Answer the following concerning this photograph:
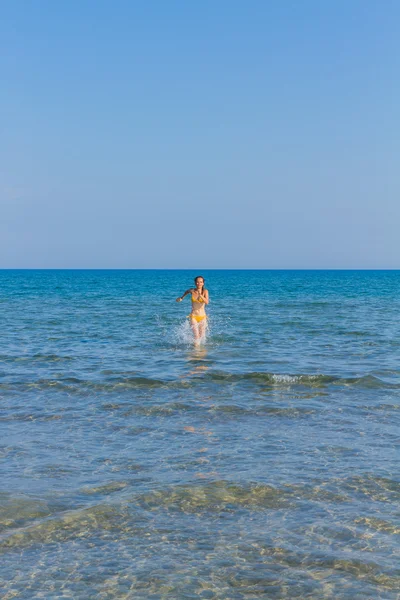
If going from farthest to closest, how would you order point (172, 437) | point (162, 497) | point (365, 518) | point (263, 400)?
point (263, 400)
point (172, 437)
point (162, 497)
point (365, 518)

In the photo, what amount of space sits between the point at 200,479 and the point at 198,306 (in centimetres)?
1351

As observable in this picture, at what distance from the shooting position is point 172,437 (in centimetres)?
1005

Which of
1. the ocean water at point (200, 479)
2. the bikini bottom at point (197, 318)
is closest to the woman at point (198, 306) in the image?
the bikini bottom at point (197, 318)

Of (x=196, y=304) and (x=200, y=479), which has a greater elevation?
(x=196, y=304)

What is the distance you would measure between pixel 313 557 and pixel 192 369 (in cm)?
1049

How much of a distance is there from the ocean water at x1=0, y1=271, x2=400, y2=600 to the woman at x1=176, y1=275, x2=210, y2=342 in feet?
13.2

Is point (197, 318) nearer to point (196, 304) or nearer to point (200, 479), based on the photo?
point (196, 304)

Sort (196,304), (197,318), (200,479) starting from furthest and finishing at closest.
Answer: (197,318) → (196,304) → (200,479)

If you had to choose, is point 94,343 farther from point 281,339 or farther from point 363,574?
point 363,574

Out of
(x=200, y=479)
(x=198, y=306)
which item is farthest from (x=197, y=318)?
(x=200, y=479)

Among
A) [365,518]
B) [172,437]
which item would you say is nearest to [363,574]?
[365,518]

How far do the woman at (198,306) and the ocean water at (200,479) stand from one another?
4017mm

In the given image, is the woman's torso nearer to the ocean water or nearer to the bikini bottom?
the bikini bottom

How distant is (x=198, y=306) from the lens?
21.4m
